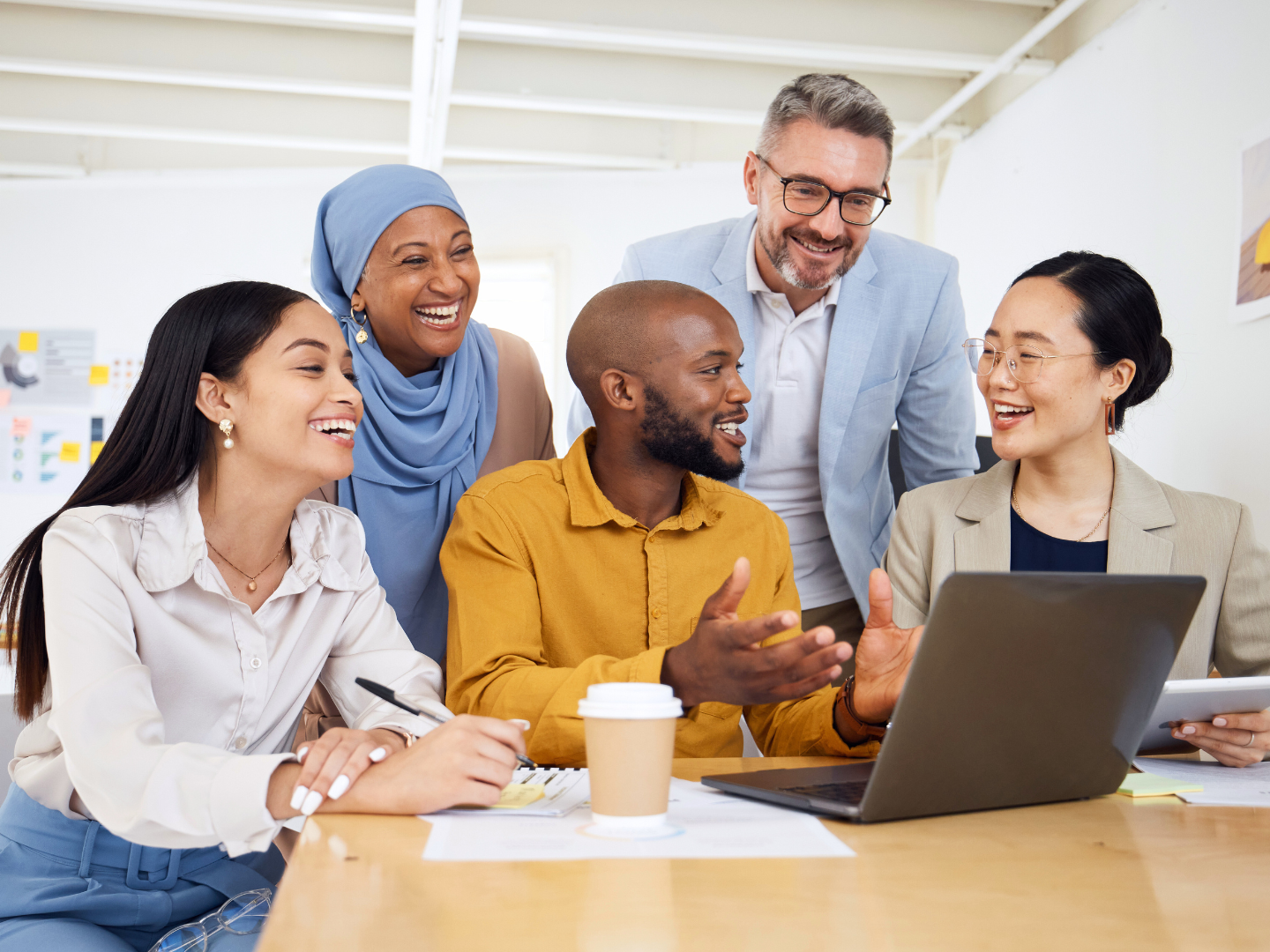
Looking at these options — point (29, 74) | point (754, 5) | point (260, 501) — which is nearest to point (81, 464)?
point (29, 74)

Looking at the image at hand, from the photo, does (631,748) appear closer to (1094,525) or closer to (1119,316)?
(1094,525)

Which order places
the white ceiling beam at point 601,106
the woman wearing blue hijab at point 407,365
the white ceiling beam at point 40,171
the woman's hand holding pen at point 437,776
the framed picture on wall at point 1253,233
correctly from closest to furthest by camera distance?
1. the woman's hand holding pen at point 437,776
2. the woman wearing blue hijab at point 407,365
3. the framed picture on wall at point 1253,233
4. the white ceiling beam at point 601,106
5. the white ceiling beam at point 40,171

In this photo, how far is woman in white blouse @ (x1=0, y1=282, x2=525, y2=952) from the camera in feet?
3.51

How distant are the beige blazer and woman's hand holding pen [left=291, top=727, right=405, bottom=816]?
40.3 inches

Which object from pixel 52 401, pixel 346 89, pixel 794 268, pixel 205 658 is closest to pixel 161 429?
pixel 205 658

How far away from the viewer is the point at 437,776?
997 millimetres

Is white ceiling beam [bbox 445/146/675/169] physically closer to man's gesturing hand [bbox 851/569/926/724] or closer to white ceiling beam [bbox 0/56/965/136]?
white ceiling beam [bbox 0/56/965/136]

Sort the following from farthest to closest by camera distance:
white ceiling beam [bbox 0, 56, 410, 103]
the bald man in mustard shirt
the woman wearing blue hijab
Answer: white ceiling beam [bbox 0, 56, 410, 103]
the woman wearing blue hijab
the bald man in mustard shirt

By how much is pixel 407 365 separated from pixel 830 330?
0.93 metres

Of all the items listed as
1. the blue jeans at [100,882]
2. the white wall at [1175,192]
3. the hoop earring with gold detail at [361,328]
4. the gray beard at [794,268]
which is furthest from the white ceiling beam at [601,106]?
the blue jeans at [100,882]

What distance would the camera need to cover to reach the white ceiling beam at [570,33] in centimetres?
407

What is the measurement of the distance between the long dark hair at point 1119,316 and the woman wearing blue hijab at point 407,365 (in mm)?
1134

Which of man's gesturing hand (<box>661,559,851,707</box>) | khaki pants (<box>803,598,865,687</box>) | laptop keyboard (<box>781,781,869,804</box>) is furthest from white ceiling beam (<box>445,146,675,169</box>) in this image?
laptop keyboard (<box>781,781,869,804</box>)

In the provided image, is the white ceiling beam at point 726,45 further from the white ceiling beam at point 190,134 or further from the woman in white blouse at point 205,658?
the woman in white blouse at point 205,658
